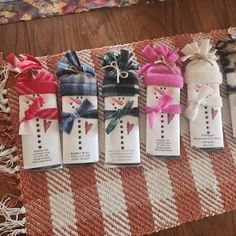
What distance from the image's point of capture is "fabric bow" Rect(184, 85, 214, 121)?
999 mm

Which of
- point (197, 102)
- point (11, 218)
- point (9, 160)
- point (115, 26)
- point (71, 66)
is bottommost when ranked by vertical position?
point (11, 218)

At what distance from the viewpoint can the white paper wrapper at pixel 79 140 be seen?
37.5 inches

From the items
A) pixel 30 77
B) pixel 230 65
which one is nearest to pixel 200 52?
pixel 230 65

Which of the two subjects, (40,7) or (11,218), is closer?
(11,218)

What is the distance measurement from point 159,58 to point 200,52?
0.10 meters

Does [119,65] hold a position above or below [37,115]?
above

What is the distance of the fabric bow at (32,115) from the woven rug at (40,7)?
25 centimetres

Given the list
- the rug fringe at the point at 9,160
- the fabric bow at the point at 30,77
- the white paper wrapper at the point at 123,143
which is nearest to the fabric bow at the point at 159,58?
the white paper wrapper at the point at 123,143

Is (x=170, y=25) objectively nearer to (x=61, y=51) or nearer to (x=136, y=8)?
(x=136, y=8)

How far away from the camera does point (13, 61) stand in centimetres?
100

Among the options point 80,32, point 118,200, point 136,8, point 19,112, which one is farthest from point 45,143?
point 136,8

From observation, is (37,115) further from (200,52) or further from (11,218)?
(200,52)

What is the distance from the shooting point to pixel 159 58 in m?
1.02

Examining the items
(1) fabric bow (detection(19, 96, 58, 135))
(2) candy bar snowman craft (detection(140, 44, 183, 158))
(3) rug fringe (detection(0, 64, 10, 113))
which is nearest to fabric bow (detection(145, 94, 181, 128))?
(2) candy bar snowman craft (detection(140, 44, 183, 158))
